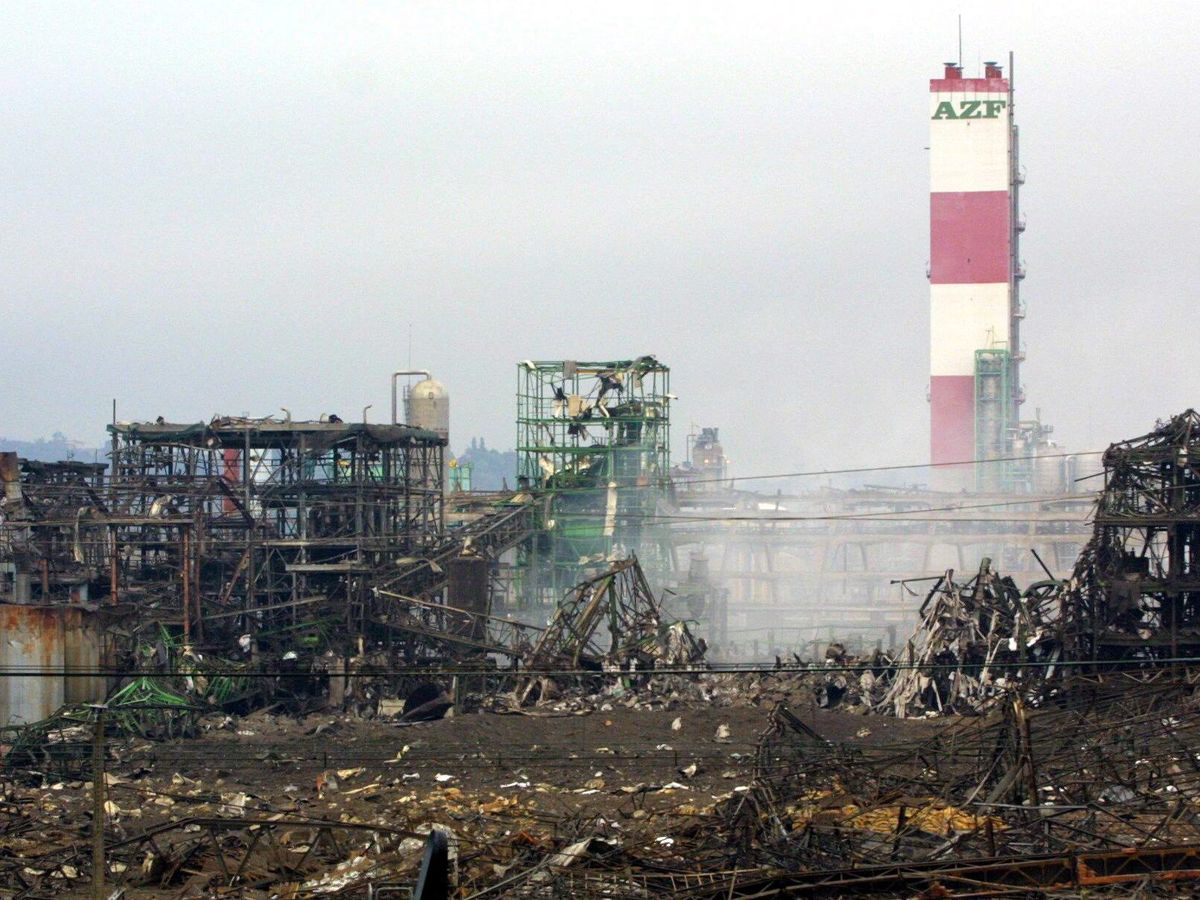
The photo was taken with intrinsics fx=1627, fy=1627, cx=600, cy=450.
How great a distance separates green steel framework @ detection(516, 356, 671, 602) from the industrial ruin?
0.10 m

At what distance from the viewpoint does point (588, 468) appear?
44.5 m

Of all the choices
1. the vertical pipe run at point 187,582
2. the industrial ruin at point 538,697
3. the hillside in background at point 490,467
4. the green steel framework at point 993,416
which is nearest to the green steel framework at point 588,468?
the industrial ruin at point 538,697

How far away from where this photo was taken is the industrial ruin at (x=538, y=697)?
17.4 metres

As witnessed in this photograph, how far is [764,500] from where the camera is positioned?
61.1 meters

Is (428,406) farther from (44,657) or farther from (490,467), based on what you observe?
(490,467)

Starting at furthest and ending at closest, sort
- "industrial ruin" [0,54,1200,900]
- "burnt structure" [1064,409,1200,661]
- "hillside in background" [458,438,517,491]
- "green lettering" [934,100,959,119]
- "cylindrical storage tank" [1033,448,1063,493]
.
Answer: "hillside in background" [458,438,517,491], "cylindrical storage tank" [1033,448,1063,493], "green lettering" [934,100,959,119], "burnt structure" [1064,409,1200,661], "industrial ruin" [0,54,1200,900]

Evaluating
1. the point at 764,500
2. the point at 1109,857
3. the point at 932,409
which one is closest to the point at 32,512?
the point at 1109,857

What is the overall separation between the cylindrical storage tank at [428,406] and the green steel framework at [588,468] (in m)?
16.4

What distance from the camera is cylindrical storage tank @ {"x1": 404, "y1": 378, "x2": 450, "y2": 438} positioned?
61906 millimetres

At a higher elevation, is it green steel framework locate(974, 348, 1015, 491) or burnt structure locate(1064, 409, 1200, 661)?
green steel framework locate(974, 348, 1015, 491)

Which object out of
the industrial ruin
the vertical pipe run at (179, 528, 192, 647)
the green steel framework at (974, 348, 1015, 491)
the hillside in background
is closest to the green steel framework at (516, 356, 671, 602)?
the industrial ruin

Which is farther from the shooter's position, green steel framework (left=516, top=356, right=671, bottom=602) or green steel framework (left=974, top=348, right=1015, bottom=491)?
green steel framework (left=974, top=348, right=1015, bottom=491)

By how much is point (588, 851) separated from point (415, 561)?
57.6ft

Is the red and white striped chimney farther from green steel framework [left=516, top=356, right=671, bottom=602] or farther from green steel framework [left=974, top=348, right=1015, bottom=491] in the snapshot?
green steel framework [left=516, top=356, right=671, bottom=602]
